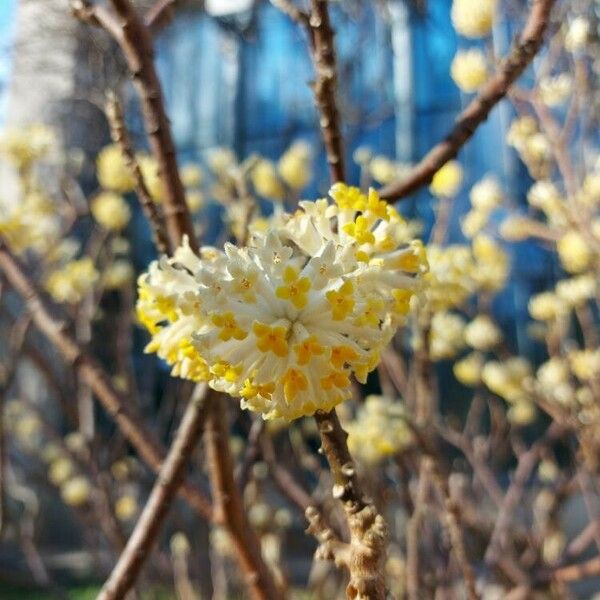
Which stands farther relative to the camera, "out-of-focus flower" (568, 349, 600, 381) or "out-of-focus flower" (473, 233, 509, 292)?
"out-of-focus flower" (473, 233, 509, 292)

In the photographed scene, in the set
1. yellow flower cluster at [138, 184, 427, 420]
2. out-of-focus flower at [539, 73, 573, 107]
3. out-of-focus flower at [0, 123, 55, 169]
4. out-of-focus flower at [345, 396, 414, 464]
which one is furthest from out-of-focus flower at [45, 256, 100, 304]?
yellow flower cluster at [138, 184, 427, 420]

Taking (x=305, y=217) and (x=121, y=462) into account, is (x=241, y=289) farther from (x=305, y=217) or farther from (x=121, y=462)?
(x=121, y=462)

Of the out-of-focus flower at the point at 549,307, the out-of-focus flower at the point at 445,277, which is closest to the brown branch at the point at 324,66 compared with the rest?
the out-of-focus flower at the point at 445,277

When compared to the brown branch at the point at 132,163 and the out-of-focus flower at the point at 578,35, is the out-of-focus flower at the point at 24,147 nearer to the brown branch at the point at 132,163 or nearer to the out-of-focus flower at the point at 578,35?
the brown branch at the point at 132,163

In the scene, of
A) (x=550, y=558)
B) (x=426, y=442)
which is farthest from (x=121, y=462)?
(x=426, y=442)

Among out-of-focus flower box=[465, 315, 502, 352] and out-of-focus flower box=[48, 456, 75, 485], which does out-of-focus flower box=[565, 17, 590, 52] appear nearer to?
out-of-focus flower box=[465, 315, 502, 352]

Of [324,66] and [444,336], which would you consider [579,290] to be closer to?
[444,336]

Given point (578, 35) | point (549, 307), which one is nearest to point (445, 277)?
point (578, 35)
